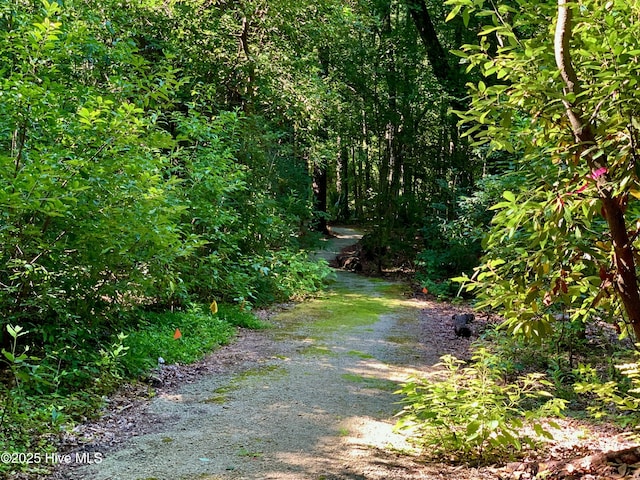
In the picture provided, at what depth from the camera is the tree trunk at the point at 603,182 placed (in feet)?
6.92

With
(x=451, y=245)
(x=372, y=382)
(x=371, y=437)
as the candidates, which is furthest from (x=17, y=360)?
(x=451, y=245)

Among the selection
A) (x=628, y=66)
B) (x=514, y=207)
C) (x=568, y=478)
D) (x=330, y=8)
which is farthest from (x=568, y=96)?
(x=330, y=8)

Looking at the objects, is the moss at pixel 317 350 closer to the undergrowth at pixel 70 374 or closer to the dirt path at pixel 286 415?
the dirt path at pixel 286 415

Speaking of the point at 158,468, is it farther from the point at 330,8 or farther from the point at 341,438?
the point at 330,8

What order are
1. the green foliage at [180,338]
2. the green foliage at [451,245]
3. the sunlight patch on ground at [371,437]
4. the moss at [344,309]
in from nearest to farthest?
the sunlight patch on ground at [371,437]
the green foliage at [180,338]
the moss at [344,309]
the green foliage at [451,245]

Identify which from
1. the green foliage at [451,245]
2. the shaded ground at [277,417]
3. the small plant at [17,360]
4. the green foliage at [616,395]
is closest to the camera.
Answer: the green foliage at [616,395]

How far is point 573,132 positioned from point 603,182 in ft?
0.91

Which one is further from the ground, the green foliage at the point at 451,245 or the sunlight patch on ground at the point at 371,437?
the green foliage at the point at 451,245

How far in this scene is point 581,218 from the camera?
2328 millimetres

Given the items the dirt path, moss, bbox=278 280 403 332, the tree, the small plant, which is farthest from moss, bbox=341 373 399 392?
the small plant

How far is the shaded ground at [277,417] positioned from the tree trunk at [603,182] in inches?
58.7

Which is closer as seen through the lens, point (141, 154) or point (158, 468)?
point (158, 468)

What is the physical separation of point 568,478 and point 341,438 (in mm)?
Answer: 1846

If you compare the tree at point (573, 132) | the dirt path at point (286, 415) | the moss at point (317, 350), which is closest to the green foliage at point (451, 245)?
the dirt path at point (286, 415)
